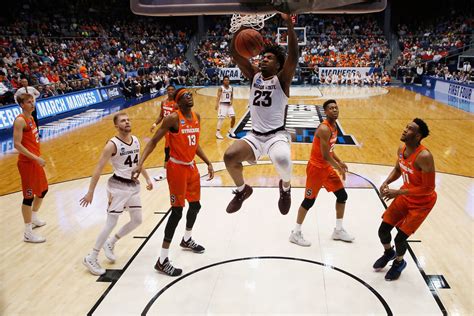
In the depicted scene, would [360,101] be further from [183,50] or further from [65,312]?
[65,312]

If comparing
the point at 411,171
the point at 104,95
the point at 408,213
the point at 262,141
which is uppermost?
the point at 262,141

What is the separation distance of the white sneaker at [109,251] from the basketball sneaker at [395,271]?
318 centimetres

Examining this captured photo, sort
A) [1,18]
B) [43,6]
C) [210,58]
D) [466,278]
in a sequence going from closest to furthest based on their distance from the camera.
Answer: [466,278] → [1,18] → [43,6] → [210,58]

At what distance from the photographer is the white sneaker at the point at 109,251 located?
17.2 ft

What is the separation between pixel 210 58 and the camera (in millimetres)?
29188

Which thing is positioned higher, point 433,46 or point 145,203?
point 433,46

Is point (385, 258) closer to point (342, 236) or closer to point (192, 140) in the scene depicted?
point (342, 236)

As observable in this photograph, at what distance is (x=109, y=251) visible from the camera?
527 cm

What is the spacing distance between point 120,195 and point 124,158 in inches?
16.6

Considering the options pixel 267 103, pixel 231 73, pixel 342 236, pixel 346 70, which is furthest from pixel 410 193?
pixel 346 70

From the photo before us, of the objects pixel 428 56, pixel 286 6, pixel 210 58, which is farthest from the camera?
pixel 210 58

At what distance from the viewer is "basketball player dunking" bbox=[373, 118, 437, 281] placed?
4.37m

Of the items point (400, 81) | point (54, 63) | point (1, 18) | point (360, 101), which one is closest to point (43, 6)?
point (1, 18)

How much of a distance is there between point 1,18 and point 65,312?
75.0 ft
